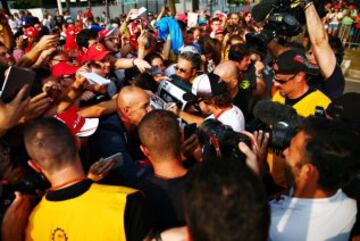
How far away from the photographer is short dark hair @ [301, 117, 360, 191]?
1745 millimetres

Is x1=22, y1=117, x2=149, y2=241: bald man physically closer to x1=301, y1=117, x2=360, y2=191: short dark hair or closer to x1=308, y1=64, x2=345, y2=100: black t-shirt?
x1=301, y1=117, x2=360, y2=191: short dark hair

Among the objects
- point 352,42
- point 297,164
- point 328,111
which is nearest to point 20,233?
point 297,164

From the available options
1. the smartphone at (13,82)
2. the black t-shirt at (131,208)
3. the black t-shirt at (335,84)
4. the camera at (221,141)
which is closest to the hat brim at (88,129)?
→ the smartphone at (13,82)

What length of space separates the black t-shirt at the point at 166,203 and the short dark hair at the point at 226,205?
2.32 feet

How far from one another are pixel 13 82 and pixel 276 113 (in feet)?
5.98

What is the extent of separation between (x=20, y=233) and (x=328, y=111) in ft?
7.25

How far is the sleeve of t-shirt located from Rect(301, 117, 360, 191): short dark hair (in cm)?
92

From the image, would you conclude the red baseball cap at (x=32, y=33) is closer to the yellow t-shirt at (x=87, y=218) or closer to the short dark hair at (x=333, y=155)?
the yellow t-shirt at (x=87, y=218)

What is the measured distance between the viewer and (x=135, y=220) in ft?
5.59

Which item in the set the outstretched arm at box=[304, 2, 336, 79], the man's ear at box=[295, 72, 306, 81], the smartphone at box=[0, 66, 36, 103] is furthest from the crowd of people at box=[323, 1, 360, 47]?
the smartphone at box=[0, 66, 36, 103]

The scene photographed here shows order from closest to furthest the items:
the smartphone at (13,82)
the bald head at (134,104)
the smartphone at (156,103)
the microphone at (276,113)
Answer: the microphone at (276,113), the smartphone at (13,82), the bald head at (134,104), the smartphone at (156,103)

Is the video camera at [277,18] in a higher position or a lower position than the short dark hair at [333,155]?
higher

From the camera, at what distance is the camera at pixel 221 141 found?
199 centimetres

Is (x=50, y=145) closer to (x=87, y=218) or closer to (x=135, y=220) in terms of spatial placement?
(x=87, y=218)
